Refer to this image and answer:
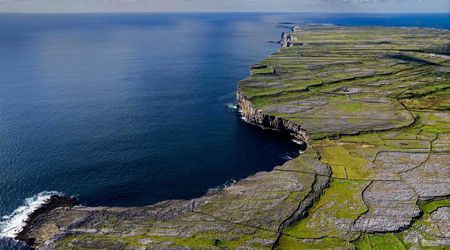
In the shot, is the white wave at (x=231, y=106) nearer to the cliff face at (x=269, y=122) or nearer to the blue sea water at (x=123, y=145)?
the blue sea water at (x=123, y=145)

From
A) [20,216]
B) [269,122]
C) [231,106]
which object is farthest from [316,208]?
[231,106]

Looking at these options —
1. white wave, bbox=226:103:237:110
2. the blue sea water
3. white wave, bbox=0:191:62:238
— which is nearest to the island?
white wave, bbox=0:191:62:238

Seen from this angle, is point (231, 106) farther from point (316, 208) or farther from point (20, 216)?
point (20, 216)

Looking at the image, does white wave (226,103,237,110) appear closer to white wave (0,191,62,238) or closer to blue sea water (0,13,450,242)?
blue sea water (0,13,450,242)

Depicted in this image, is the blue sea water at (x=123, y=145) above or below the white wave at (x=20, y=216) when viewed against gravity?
above

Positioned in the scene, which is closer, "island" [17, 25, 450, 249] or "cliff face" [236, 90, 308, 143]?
"island" [17, 25, 450, 249]

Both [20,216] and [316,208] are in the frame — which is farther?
[316,208]

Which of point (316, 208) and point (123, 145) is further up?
point (123, 145)

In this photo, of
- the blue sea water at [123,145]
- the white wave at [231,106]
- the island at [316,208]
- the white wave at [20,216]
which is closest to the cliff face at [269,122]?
the island at [316,208]

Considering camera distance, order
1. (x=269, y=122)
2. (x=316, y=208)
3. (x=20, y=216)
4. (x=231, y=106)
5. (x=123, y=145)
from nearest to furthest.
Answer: (x=20, y=216) < (x=316, y=208) < (x=123, y=145) < (x=269, y=122) < (x=231, y=106)

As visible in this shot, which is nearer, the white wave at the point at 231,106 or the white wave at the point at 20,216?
the white wave at the point at 20,216
